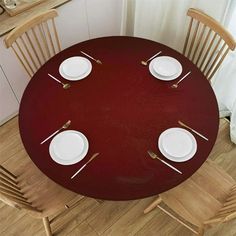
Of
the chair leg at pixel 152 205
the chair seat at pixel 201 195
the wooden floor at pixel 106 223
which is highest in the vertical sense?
the chair seat at pixel 201 195

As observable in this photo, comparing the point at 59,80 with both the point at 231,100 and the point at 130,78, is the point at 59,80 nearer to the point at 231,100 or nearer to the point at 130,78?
the point at 130,78

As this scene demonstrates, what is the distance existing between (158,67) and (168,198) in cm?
72

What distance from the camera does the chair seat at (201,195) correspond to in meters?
1.39

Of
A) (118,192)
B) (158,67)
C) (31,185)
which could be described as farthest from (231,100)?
(31,185)

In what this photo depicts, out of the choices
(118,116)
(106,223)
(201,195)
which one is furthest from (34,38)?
(201,195)

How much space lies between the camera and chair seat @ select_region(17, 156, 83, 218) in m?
1.40

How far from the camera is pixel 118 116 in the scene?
1409 millimetres

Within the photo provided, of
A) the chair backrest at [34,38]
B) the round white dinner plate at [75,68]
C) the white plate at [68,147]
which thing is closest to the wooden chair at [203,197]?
the white plate at [68,147]

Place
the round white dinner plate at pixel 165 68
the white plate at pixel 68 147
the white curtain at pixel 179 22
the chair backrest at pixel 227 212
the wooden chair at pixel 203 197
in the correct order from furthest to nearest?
the white curtain at pixel 179 22 < the round white dinner plate at pixel 165 68 < the wooden chair at pixel 203 197 < the white plate at pixel 68 147 < the chair backrest at pixel 227 212

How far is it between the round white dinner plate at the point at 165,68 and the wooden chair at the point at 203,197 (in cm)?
55

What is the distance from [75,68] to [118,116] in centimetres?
39

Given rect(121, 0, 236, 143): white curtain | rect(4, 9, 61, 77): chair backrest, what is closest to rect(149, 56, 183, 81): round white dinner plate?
rect(121, 0, 236, 143): white curtain

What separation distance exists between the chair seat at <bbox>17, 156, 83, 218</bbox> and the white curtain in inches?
52.6

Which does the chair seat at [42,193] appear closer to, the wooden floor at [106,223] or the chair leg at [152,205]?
the wooden floor at [106,223]
